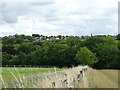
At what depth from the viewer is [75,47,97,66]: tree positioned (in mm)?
77456

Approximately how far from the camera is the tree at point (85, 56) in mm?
77456

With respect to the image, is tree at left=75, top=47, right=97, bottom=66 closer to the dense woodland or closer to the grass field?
the dense woodland

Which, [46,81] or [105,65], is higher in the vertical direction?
[46,81]

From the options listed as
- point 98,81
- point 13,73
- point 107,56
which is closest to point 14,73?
point 98,81

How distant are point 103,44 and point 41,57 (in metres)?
16.3

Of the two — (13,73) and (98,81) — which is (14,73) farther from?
(13,73)

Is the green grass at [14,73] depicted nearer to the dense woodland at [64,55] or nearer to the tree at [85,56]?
the dense woodland at [64,55]

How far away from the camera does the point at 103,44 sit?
87875 mm

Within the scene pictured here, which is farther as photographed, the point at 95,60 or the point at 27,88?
the point at 95,60

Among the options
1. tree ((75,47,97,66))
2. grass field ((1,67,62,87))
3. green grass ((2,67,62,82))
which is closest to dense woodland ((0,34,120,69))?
tree ((75,47,97,66))

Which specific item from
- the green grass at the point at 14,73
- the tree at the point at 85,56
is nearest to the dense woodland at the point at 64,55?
the tree at the point at 85,56

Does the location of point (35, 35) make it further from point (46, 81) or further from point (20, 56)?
point (46, 81)

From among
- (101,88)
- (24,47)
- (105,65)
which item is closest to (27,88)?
(101,88)

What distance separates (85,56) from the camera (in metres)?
80.3
